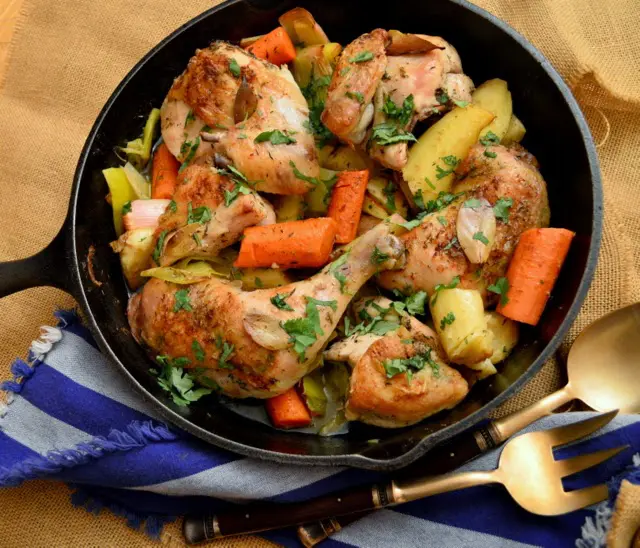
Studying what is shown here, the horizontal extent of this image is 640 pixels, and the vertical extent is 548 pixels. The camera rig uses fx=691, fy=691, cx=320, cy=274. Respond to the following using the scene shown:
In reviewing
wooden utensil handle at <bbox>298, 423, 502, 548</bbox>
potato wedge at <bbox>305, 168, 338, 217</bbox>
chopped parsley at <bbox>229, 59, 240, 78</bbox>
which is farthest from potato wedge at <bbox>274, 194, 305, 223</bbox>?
wooden utensil handle at <bbox>298, 423, 502, 548</bbox>

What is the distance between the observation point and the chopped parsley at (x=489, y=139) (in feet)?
8.03

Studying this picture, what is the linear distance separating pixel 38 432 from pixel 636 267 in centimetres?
242

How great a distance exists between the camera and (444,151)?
2.44 metres

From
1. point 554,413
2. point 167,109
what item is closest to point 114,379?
point 167,109

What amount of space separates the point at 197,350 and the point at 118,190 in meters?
0.76

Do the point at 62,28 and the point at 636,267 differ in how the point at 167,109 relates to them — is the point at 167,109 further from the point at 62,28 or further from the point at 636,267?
the point at 636,267

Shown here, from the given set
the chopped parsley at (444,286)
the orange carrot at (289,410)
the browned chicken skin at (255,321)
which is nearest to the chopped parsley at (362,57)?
the browned chicken skin at (255,321)

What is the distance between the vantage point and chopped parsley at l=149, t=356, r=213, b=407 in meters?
2.43

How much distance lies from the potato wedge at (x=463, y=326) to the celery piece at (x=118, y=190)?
4.17 ft

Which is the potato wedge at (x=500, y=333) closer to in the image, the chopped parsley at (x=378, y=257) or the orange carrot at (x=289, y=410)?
the chopped parsley at (x=378, y=257)

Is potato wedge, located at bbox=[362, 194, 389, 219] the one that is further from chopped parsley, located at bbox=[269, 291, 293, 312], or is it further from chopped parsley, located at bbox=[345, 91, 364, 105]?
chopped parsley, located at bbox=[269, 291, 293, 312]

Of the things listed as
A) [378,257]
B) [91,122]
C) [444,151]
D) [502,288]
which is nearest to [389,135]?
[444,151]

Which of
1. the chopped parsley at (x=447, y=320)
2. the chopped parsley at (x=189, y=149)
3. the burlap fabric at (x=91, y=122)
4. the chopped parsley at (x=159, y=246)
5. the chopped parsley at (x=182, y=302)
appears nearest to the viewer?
the chopped parsley at (x=447, y=320)

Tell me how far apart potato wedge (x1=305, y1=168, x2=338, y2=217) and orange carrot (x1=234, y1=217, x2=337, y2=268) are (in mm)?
151
